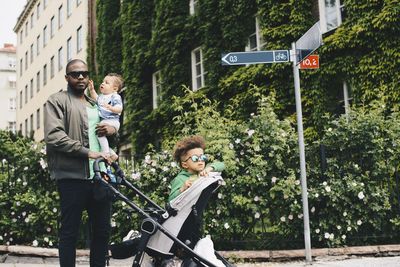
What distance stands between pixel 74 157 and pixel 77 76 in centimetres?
73

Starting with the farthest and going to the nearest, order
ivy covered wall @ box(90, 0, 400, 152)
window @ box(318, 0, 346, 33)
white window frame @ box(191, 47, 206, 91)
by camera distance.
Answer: white window frame @ box(191, 47, 206, 91) → window @ box(318, 0, 346, 33) → ivy covered wall @ box(90, 0, 400, 152)

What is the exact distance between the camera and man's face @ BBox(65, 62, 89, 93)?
13.1ft

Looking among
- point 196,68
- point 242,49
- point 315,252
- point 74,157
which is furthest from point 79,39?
point 74,157

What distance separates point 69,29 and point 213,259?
110ft

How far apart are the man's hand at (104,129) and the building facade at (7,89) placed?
72028 millimetres

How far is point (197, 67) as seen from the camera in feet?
61.0

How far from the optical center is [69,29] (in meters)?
34.2

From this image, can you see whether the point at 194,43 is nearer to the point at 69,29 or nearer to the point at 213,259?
the point at 213,259

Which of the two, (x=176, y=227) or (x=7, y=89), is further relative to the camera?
(x=7, y=89)

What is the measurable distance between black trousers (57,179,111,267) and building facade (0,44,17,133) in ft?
236

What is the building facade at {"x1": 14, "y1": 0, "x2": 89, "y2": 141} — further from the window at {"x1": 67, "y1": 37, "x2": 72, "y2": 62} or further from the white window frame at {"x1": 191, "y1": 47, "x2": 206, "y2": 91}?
the white window frame at {"x1": 191, "y1": 47, "x2": 206, "y2": 91}

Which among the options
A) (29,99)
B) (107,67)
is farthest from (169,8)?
(29,99)

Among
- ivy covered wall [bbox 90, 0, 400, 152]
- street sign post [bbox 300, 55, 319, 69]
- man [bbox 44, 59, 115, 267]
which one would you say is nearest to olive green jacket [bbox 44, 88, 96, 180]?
man [bbox 44, 59, 115, 267]

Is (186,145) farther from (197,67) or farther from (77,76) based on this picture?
(197,67)
